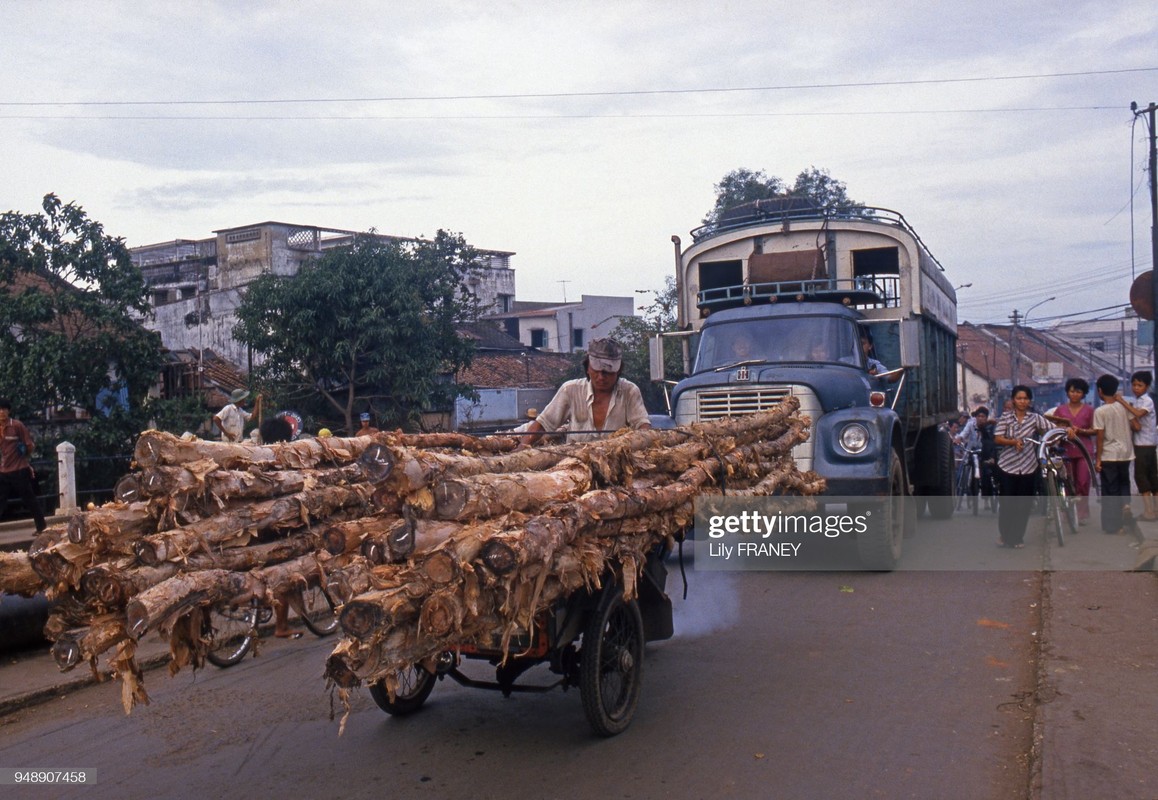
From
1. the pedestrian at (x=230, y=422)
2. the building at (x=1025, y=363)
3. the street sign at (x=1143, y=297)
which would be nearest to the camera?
the pedestrian at (x=230, y=422)

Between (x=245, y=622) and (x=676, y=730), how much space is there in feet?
7.76

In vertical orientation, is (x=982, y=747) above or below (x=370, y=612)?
below

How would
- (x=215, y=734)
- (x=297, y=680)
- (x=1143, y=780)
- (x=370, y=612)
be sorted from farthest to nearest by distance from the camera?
(x=297, y=680) < (x=215, y=734) < (x=1143, y=780) < (x=370, y=612)

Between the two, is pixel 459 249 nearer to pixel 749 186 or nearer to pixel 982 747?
pixel 749 186

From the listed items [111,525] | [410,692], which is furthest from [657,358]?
[111,525]

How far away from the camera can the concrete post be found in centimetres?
1324

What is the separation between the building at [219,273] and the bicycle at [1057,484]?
19719 mm

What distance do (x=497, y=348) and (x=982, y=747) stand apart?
30.6 metres

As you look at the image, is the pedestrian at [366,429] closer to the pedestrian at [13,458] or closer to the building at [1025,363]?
the pedestrian at [13,458]

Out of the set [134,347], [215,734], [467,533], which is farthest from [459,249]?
[467,533]

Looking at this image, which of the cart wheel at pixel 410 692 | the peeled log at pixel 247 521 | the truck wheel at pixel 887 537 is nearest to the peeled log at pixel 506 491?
the peeled log at pixel 247 521

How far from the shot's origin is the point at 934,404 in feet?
44.0

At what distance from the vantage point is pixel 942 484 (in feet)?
45.5

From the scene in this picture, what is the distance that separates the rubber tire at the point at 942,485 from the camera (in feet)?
45.2
